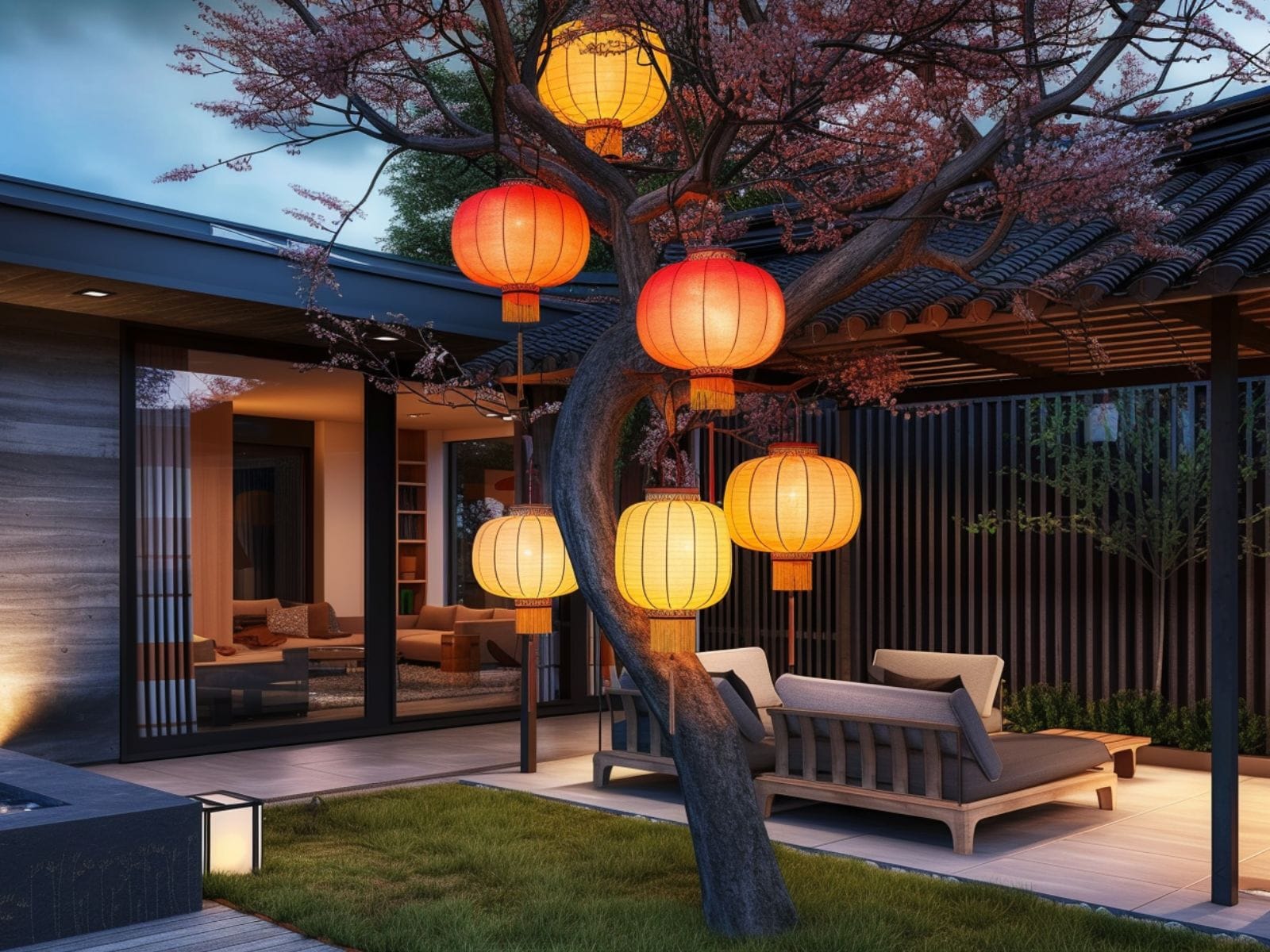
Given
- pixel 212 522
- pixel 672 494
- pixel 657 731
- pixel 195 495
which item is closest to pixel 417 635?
pixel 212 522

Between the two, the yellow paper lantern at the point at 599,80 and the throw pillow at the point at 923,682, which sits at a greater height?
the yellow paper lantern at the point at 599,80

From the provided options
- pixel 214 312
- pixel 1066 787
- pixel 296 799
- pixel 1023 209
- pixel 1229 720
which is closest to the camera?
pixel 1023 209

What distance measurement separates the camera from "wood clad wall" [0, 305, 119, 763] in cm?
807

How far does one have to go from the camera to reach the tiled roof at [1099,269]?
5.24 m

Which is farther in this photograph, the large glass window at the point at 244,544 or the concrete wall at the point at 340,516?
the concrete wall at the point at 340,516

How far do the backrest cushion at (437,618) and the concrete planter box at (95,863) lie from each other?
5318 mm

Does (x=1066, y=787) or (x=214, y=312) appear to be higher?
(x=214, y=312)

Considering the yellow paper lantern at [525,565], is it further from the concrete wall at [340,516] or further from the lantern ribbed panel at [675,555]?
the concrete wall at [340,516]

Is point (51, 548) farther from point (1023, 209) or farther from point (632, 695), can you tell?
point (1023, 209)

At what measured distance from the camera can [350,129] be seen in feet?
16.1

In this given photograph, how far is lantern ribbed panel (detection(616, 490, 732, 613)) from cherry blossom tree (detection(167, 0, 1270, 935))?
417mm

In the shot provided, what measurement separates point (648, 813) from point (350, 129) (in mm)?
3752

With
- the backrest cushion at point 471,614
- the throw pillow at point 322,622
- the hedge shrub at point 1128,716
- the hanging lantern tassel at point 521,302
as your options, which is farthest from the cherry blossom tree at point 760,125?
the backrest cushion at point 471,614

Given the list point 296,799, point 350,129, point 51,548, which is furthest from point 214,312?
point 350,129
